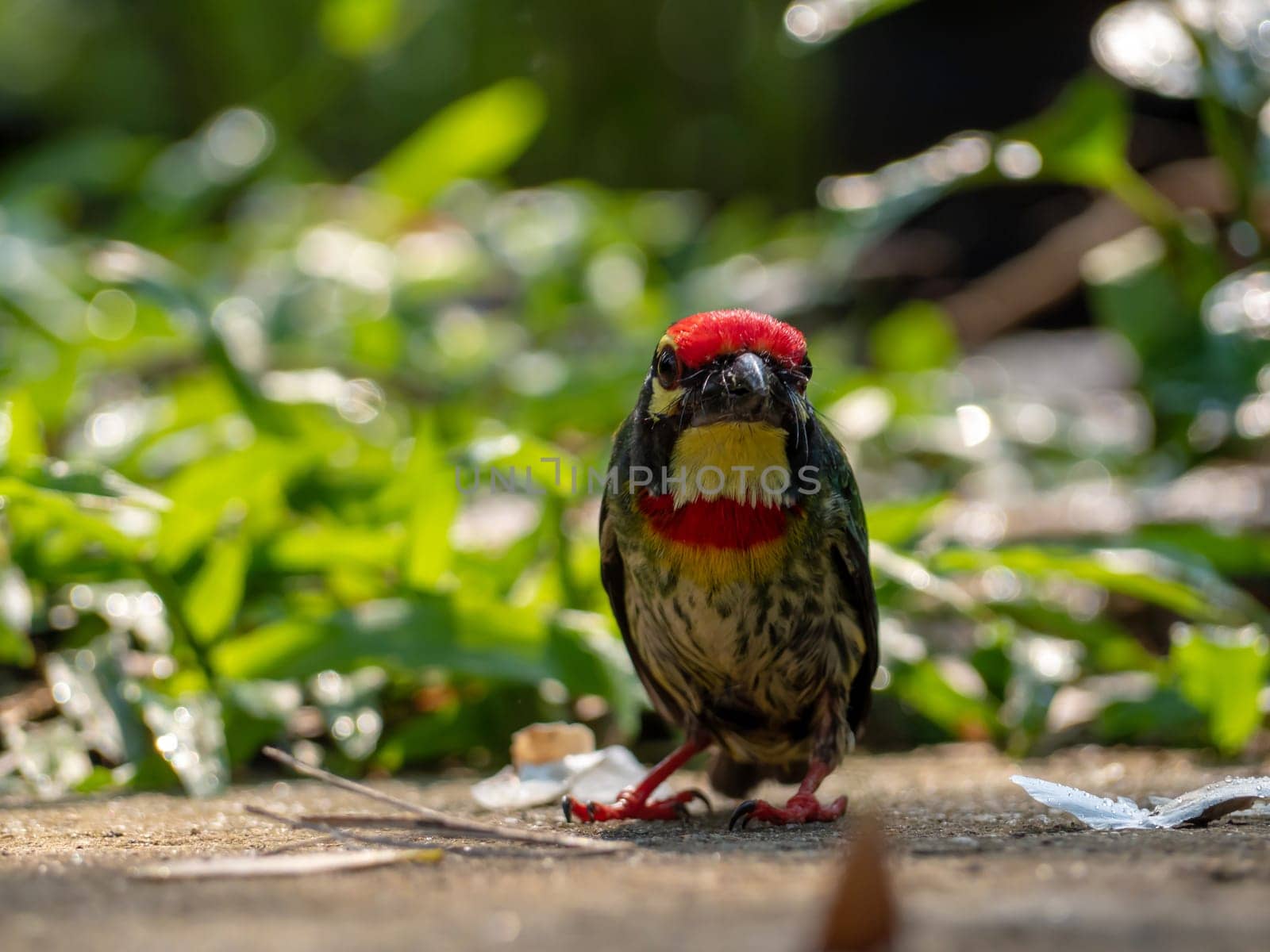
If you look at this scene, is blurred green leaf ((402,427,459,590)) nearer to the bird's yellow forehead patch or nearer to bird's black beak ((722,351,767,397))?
the bird's yellow forehead patch

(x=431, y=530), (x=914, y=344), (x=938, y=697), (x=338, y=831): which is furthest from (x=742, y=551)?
(x=914, y=344)

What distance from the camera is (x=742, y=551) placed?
2.79m

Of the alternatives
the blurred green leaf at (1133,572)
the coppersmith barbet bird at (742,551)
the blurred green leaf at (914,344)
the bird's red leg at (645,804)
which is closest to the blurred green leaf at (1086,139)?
the blurred green leaf at (914,344)

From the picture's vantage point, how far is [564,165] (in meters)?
12.4

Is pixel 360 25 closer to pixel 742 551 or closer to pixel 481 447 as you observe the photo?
pixel 481 447

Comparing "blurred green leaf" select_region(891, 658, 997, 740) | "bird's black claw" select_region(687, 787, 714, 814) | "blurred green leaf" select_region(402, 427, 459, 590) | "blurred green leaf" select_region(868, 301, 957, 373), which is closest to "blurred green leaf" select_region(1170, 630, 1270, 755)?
"blurred green leaf" select_region(891, 658, 997, 740)

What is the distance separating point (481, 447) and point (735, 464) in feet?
3.11

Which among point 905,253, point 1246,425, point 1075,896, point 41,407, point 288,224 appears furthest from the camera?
point 905,253

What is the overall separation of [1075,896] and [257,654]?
2.33m

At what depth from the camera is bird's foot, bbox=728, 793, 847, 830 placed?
269 cm

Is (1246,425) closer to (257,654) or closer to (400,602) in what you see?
(400,602)

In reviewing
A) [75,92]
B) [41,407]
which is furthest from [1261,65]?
[75,92]

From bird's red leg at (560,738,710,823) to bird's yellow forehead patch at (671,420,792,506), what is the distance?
60 cm

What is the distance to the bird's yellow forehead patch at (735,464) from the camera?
9.16 feet
